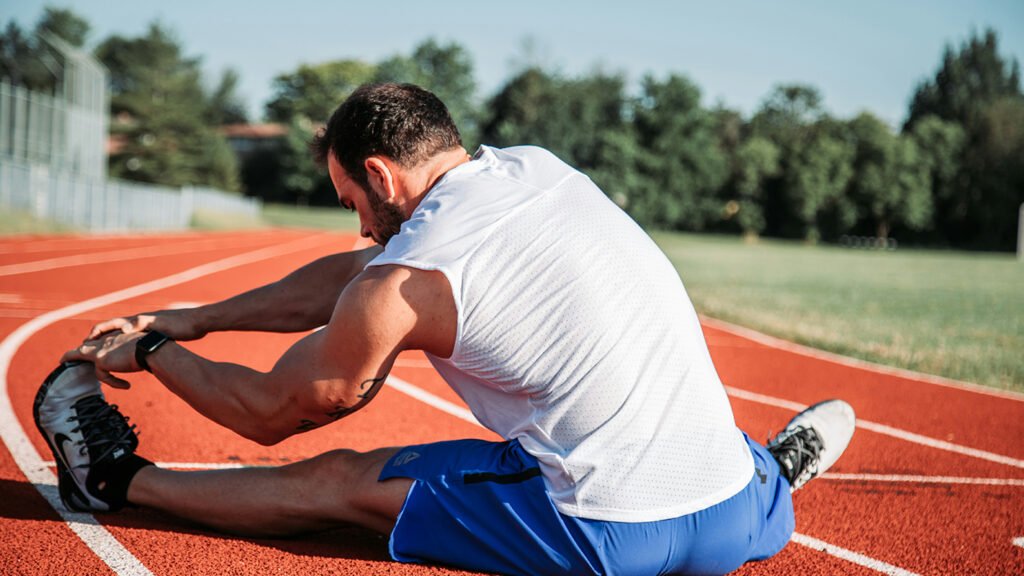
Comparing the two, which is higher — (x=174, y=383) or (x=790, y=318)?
(x=174, y=383)

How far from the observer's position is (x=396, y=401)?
19.7ft

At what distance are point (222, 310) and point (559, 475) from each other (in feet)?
5.13

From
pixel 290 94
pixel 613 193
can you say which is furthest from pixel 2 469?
pixel 290 94

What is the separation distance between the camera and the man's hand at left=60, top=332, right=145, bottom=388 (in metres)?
2.94

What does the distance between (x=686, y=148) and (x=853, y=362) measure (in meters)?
70.2

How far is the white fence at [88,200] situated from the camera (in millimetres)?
24578

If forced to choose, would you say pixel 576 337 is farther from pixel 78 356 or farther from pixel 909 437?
pixel 909 437

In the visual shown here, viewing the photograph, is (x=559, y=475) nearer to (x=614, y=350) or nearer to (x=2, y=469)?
(x=614, y=350)

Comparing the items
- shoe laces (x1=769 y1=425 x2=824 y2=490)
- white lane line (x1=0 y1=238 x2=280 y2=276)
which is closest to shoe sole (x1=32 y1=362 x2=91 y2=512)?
shoe laces (x1=769 y1=425 x2=824 y2=490)

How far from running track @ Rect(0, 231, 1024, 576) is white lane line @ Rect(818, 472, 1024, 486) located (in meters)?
0.01

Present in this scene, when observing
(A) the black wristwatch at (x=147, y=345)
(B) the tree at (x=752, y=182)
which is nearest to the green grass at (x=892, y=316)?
(A) the black wristwatch at (x=147, y=345)

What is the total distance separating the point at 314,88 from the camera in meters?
101

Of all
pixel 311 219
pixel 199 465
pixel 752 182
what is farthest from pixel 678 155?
pixel 199 465

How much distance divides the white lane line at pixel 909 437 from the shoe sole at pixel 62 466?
4565 mm
